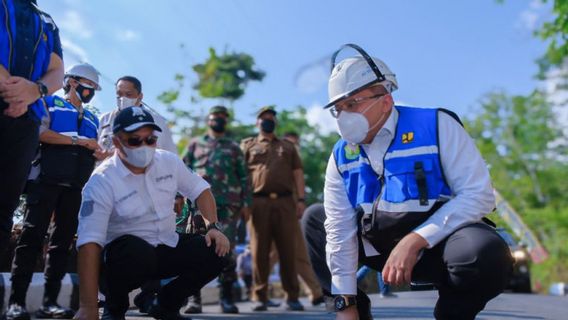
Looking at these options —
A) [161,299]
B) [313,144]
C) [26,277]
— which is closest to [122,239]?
[161,299]

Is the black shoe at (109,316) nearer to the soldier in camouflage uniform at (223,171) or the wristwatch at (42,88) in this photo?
the wristwatch at (42,88)

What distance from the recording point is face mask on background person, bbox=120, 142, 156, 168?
159 inches

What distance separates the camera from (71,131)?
17.7 feet

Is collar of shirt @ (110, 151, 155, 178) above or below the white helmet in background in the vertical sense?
below

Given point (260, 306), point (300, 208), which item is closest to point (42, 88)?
point (260, 306)

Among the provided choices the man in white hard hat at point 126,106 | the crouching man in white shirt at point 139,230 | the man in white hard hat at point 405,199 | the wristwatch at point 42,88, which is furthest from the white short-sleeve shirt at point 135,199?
the man in white hard hat at point 126,106

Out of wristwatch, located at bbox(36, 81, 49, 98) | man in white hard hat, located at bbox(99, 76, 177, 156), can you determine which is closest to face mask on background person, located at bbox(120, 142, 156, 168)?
wristwatch, located at bbox(36, 81, 49, 98)

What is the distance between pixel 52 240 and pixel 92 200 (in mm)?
1530

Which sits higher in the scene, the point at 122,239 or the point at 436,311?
the point at 122,239

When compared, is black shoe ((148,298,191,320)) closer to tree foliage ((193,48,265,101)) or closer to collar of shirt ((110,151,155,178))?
collar of shirt ((110,151,155,178))

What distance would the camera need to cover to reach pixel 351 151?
11.3ft

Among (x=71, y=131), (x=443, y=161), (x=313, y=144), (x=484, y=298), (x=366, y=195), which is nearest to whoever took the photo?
(x=484, y=298)

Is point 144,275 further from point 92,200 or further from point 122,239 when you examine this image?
point 92,200

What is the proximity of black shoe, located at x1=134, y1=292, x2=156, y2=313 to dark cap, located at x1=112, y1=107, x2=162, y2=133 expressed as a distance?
3.88ft
